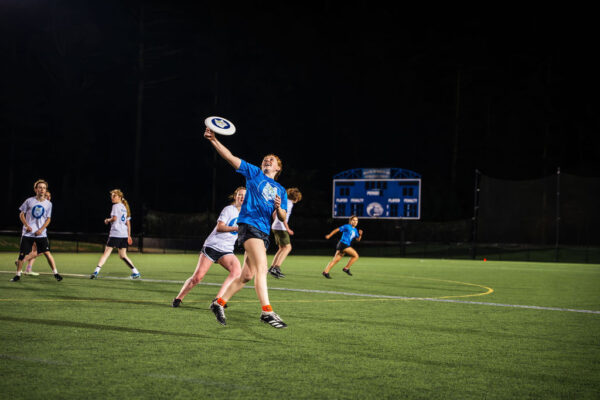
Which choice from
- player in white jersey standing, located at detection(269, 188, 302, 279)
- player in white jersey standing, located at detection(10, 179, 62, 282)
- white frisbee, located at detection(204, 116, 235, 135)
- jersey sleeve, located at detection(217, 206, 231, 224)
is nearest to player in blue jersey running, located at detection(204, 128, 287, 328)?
white frisbee, located at detection(204, 116, 235, 135)

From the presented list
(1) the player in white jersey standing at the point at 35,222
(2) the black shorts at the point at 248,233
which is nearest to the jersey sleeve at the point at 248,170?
(2) the black shorts at the point at 248,233

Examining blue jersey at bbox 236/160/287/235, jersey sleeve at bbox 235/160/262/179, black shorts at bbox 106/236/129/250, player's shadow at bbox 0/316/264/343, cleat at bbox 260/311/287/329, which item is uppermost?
jersey sleeve at bbox 235/160/262/179

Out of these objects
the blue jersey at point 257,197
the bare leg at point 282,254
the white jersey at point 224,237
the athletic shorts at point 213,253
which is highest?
the blue jersey at point 257,197

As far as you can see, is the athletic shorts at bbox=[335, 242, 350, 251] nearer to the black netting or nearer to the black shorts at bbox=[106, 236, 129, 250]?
the black shorts at bbox=[106, 236, 129, 250]

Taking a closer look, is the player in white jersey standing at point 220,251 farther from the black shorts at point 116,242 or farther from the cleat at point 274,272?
the cleat at point 274,272

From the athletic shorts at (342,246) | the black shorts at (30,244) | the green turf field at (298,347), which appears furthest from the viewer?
the athletic shorts at (342,246)

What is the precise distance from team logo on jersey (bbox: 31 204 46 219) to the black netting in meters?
22.5

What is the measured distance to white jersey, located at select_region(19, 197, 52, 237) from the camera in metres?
13.0

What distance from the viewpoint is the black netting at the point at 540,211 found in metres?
29.6

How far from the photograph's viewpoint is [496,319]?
880 cm

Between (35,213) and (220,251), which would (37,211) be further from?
(220,251)

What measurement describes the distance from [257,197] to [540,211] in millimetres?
25617

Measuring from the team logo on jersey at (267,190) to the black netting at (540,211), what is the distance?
974 inches

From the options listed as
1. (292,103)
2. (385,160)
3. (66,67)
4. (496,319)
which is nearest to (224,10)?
(292,103)
